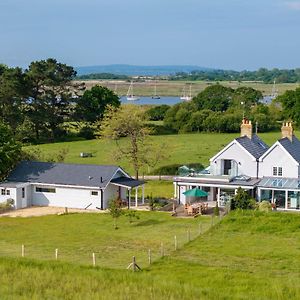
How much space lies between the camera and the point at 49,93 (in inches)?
3029

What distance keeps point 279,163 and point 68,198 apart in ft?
42.0

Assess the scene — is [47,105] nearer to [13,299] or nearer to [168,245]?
[168,245]

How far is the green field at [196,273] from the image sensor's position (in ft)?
62.6

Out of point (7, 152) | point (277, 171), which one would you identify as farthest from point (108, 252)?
point (7, 152)

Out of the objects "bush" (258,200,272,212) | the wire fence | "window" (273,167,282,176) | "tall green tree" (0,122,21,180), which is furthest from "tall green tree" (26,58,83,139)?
the wire fence

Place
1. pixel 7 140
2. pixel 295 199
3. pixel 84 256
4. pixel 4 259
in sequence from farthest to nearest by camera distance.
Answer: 1. pixel 7 140
2. pixel 295 199
3. pixel 84 256
4. pixel 4 259

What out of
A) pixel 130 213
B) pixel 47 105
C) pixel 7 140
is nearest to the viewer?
pixel 130 213

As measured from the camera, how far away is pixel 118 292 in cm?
1903

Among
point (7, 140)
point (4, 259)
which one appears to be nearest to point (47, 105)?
point (7, 140)

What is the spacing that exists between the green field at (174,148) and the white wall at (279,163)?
40.8 feet

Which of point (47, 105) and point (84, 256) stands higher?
point (47, 105)

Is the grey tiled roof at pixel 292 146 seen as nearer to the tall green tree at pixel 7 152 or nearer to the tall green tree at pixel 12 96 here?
the tall green tree at pixel 7 152

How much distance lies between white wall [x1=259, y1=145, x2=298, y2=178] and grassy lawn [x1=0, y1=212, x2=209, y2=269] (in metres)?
6.87

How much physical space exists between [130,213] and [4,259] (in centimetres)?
1139
